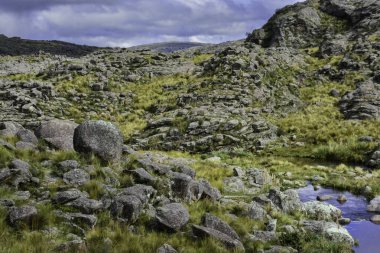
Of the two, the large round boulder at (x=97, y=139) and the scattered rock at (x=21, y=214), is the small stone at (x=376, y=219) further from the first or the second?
the scattered rock at (x=21, y=214)

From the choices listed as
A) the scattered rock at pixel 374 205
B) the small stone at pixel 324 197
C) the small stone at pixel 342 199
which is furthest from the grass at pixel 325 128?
the scattered rock at pixel 374 205

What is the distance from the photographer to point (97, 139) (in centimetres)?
1897

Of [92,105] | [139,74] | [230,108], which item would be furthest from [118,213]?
[139,74]

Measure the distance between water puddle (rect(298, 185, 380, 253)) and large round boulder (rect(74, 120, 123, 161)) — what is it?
1096 cm

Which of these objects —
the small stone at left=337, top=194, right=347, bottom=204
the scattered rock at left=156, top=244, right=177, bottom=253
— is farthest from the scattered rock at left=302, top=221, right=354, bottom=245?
the small stone at left=337, top=194, right=347, bottom=204

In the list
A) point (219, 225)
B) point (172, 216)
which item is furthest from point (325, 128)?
point (172, 216)

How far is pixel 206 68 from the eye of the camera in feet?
200

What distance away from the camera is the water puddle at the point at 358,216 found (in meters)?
17.6

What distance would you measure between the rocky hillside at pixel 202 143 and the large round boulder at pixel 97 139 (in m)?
0.06

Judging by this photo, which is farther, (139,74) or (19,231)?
(139,74)

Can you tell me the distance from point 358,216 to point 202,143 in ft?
70.9

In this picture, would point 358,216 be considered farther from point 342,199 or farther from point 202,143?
point 202,143

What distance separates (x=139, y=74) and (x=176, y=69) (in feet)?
19.6

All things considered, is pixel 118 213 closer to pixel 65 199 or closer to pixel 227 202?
pixel 65 199
